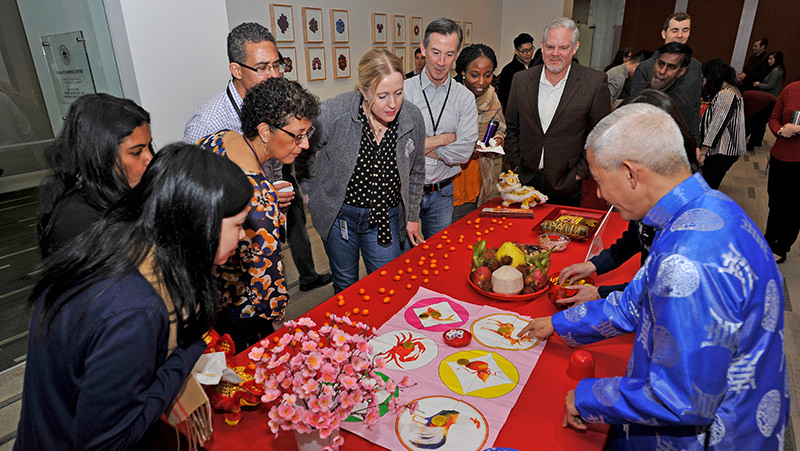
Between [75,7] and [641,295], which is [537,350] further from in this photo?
[75,7]

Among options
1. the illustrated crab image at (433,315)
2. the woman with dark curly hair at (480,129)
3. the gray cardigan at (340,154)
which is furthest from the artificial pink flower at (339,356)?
the woman with dark curly hair at (480,129)

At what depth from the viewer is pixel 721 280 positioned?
0.89m

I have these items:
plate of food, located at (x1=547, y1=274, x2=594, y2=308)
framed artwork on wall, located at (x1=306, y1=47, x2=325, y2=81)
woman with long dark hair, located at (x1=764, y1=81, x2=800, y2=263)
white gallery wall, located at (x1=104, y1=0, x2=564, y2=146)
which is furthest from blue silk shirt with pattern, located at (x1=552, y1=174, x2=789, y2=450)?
framed artwork on wall, located at (x1=306, y1=47, x2=325, y2=81)

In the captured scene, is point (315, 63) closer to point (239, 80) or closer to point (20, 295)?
point (239, 80)

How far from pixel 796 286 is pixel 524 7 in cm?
716

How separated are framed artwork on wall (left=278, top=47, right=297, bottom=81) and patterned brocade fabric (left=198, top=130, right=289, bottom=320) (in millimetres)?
3447

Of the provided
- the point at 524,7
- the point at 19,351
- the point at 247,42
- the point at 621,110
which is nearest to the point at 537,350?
the point at 621,110

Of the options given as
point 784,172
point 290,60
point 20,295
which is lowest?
point 20,295

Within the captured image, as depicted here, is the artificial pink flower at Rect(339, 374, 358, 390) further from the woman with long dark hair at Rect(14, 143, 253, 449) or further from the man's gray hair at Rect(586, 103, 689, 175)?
the man's gray hair at Rect(586, 103, 689, 175)

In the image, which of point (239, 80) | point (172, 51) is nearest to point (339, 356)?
point (239, 80)

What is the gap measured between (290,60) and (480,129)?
256 centimetres

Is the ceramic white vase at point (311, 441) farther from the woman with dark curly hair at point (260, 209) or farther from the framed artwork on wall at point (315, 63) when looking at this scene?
the framed artwork on wall at point (315, 63)

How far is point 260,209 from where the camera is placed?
154 cm

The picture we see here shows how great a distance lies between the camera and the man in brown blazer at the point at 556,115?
2.84 meters
